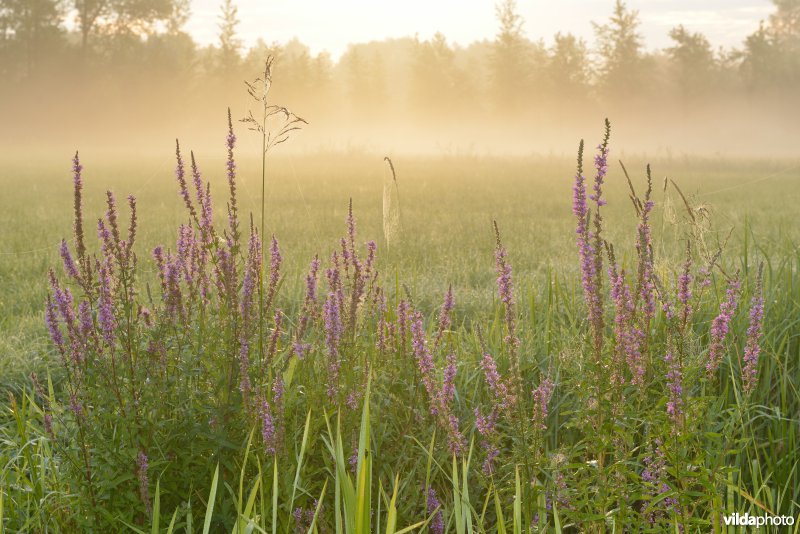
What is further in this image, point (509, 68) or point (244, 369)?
point (509, 68)

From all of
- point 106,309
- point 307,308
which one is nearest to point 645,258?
point 307,308

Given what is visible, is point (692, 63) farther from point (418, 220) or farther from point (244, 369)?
point (244, 369)

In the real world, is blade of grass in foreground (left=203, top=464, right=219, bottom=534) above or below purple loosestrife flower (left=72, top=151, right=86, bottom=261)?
below

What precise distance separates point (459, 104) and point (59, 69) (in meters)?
31.3

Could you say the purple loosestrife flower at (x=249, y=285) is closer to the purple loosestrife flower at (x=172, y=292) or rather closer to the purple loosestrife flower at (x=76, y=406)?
the purple loosestrife flower at (x=172, y=292)

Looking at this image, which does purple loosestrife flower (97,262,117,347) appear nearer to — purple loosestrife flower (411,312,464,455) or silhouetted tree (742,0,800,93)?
purple loosestrife flower (411,312,464,455)

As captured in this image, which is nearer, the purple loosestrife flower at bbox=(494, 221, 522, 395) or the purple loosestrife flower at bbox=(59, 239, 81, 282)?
the purple loosestrife flower at bbox=(494, 221, 522, 395)

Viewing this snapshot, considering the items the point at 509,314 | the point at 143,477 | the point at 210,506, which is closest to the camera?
the point at 210,506

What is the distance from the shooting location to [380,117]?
253ft

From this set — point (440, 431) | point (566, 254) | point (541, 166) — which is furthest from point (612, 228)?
point (541, 166)

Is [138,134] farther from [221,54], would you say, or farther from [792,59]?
[792,59]

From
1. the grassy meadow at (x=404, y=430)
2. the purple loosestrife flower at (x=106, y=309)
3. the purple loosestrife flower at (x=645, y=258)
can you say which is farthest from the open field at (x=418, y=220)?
the purple loosestrife flower at (x=106, y=309)

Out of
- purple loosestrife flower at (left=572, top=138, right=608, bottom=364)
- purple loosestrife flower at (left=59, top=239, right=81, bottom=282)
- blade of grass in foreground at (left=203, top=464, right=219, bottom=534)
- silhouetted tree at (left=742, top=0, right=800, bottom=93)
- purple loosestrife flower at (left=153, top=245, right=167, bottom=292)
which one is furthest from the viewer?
silhouetted tree at (left=742, top=0, right=800, bottom=93)

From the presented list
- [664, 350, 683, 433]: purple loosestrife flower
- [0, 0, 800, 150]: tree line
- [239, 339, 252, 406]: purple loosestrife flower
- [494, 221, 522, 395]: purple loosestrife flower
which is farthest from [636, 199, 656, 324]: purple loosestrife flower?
[0, 0, 800, 150]: tree line
